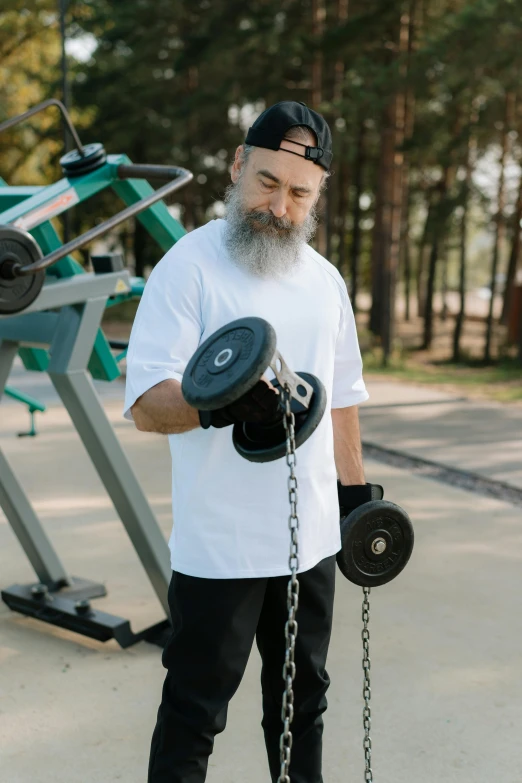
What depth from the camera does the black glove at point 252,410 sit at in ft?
5.22

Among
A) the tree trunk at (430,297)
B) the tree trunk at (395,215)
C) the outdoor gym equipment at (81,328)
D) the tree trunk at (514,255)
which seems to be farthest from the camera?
the tree trunk at (430,297)

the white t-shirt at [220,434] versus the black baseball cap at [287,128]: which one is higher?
the black baseball cap at [287,128]

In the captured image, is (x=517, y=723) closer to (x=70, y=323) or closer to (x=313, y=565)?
(x=313, y=565)

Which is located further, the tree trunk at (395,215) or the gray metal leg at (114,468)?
the tree trunk at (395,215)

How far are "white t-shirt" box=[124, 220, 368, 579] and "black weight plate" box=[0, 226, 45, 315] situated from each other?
90 cm

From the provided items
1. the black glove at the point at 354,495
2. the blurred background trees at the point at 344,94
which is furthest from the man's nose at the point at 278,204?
the blurred background trees at the point at 344,94

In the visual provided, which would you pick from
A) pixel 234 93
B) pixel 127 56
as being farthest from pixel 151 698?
pixel 127 56

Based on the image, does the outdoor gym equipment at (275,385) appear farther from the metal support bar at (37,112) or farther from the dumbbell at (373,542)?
the metal support bar at (37,112)

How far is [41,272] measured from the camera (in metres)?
2.70

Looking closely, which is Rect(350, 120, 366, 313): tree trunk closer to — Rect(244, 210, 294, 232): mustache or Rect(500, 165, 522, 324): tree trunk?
Rect(500, 165, 522, 324): tree trunk

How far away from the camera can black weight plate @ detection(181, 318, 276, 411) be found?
4.96 feet

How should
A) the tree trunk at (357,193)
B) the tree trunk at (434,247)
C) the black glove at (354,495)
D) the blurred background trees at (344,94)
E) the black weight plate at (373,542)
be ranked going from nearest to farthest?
the black weight plate at (373,542)
the black glove at (354,495)
the blurred background trees at (344,94)
the tree trunk at (434,247)
the tree trunk at (357,193)

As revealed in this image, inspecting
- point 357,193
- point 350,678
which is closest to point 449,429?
→ point 350,678

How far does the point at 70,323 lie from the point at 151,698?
1.31 meters
